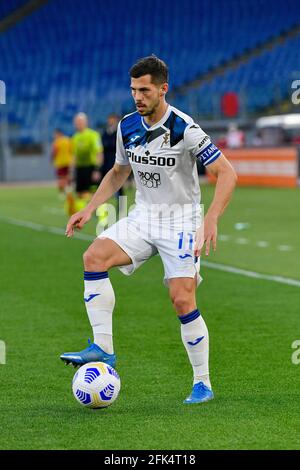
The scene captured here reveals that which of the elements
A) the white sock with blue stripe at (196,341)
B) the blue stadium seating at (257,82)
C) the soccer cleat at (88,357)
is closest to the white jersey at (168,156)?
the white sock with blue stripe at (196,341)

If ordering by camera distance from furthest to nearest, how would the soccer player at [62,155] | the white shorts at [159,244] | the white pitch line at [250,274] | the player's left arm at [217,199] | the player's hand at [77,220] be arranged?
1. the soccer player at [62,155]
2. the white pitch line at [250,274]
3. the player's hand at [77,220]
4. the white shorts at [159,244]
5. the player's left arm at [217,199]

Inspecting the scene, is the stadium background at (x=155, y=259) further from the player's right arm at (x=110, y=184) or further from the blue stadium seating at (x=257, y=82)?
the player's right arm at (x=110, y=184)

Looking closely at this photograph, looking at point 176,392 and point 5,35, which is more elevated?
point 5,35

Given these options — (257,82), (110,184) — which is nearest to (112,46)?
(257,82)

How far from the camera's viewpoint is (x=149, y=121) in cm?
707

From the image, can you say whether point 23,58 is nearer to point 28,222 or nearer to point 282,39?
point 282,39

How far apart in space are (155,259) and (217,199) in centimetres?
946

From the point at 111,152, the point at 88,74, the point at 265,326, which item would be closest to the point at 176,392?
the point at 265,326

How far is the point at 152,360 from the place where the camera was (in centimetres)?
848

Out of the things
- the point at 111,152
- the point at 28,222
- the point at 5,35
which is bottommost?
the point at 28,222

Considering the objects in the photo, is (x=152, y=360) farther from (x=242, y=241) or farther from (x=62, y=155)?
(x=62, y=155)

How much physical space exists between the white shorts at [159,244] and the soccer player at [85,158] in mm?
17121

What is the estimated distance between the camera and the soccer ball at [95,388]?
6691 millimetres

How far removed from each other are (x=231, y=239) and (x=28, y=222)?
6.49m
